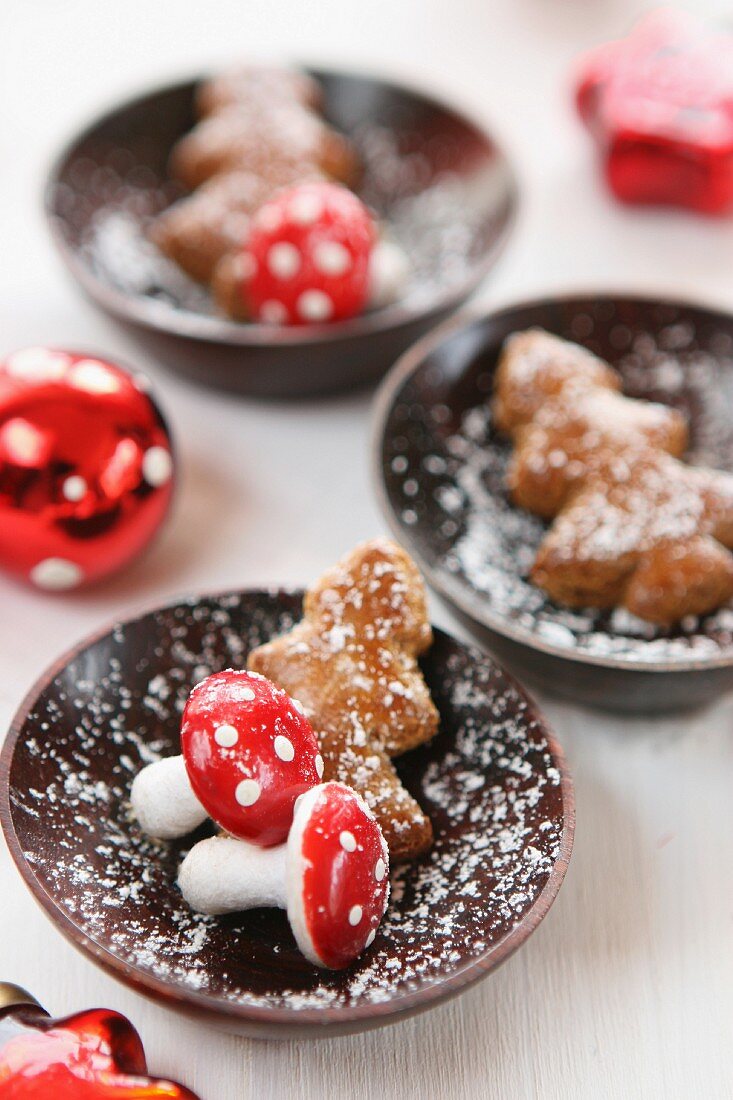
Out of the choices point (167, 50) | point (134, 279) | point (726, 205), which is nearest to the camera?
point (134, 279)

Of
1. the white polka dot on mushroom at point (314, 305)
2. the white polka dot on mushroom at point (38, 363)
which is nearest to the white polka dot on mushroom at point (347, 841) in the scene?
the white polka dot on mushroom at point (38, 363)

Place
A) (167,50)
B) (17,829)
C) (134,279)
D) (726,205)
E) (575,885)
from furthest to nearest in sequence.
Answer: (167,50), (726,205), (134,279), (575,885), (17,829)

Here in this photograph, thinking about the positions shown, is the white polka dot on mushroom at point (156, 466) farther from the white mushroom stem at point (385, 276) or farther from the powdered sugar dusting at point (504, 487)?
the white mushroom stem at point (385, 276)

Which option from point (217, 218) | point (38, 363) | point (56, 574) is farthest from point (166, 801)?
point (217, 218)

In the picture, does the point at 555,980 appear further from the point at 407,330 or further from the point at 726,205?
the point at 726,205

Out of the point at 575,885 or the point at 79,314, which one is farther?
the point at 79,314

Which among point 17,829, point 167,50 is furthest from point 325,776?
point 167,50

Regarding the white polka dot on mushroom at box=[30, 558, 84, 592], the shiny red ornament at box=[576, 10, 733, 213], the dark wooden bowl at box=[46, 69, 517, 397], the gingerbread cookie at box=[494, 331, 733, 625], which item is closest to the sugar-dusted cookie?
the gingerbread cookie at box=[494, 331, 733, 625]

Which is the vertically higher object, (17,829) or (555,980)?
(17,829)
